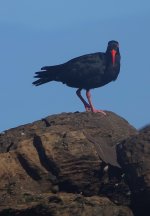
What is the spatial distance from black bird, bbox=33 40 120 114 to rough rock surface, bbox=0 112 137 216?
15.0 feet

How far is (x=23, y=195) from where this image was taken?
8758 mm

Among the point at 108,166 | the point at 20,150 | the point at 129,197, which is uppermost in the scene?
the point at 20,150

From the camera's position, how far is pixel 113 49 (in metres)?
15.1

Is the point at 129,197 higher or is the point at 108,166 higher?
the point at 108,166

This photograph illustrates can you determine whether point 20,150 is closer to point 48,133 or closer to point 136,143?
point 48,133

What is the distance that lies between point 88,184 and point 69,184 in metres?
0.34

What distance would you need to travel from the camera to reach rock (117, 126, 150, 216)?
30.8 feet

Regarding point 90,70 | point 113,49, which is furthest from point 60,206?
point 113,49

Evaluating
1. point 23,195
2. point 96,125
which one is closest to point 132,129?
point 96,125

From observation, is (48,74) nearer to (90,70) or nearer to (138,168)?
(90,70)

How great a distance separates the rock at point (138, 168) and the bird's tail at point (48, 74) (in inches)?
225

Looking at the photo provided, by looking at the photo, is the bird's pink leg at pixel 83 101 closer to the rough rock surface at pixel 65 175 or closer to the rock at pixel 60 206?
the rough rock surface at pixel 65 175

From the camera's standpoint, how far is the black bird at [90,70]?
1466 cm

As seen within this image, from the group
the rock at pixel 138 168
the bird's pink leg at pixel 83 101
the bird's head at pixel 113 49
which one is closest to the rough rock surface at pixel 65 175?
the rock at pixel 138 168
